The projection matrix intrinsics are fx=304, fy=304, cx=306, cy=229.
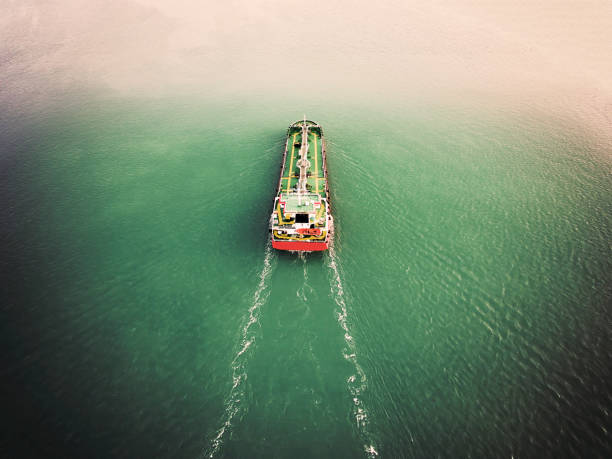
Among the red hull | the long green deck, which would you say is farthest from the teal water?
the long green deck

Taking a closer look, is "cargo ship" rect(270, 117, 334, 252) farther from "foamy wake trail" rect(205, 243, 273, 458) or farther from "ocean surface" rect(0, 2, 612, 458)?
"foamy wake trail" rect(205, 243, 273, 458)

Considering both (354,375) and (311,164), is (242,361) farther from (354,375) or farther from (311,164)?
(311,164)

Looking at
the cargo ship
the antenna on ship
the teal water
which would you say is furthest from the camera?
the antenna on ship

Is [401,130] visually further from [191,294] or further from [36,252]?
[36,252]

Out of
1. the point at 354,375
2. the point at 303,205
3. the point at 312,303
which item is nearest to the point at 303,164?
the point at 303,205

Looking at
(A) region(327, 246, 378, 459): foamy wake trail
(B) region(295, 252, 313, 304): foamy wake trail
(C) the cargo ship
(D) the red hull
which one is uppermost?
(C) the cargo ship

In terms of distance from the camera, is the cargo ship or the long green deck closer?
the cargo ship

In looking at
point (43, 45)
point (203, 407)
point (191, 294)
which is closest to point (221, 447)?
point (203, 407)
